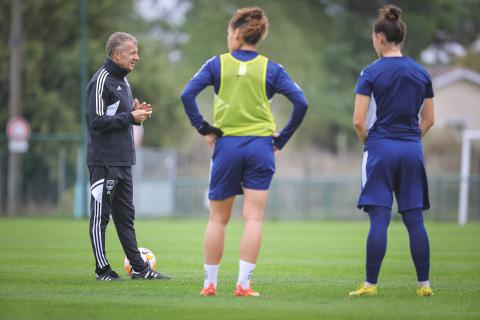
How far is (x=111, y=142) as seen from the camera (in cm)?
899

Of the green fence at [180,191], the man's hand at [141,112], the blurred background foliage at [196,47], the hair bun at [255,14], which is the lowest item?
the green fence at [180,191]

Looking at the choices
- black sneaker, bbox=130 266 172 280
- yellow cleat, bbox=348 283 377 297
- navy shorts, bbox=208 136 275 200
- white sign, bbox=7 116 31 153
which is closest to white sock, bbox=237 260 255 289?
navy shorts, bbox=208 136 275 200

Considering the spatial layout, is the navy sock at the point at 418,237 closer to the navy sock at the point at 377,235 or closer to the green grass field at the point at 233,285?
the navy sock at the point at 377,235

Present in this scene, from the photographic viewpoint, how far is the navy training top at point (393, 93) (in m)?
7.57

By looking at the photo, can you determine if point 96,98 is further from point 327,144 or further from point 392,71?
point 327,144

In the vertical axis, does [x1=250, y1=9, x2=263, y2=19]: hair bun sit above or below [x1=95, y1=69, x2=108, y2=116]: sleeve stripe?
above

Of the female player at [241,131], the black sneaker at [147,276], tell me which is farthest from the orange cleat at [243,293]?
the black sneaker at [147,276]

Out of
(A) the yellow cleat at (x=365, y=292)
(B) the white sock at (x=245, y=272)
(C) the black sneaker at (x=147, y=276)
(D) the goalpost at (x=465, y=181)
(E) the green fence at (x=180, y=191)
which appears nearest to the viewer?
(B) the white sock at (x=245, y=272)

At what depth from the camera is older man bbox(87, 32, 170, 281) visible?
889 centimetres

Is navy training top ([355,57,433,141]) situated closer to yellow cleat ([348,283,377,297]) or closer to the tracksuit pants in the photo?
yellow cleat ([348,283,377,297])

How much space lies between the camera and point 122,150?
9047mm

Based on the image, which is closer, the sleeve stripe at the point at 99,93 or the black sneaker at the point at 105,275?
the sleeve stripe at the point at 99,93

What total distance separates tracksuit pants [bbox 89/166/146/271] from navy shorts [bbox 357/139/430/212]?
2.69 metres

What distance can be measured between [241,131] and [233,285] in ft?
6.09
